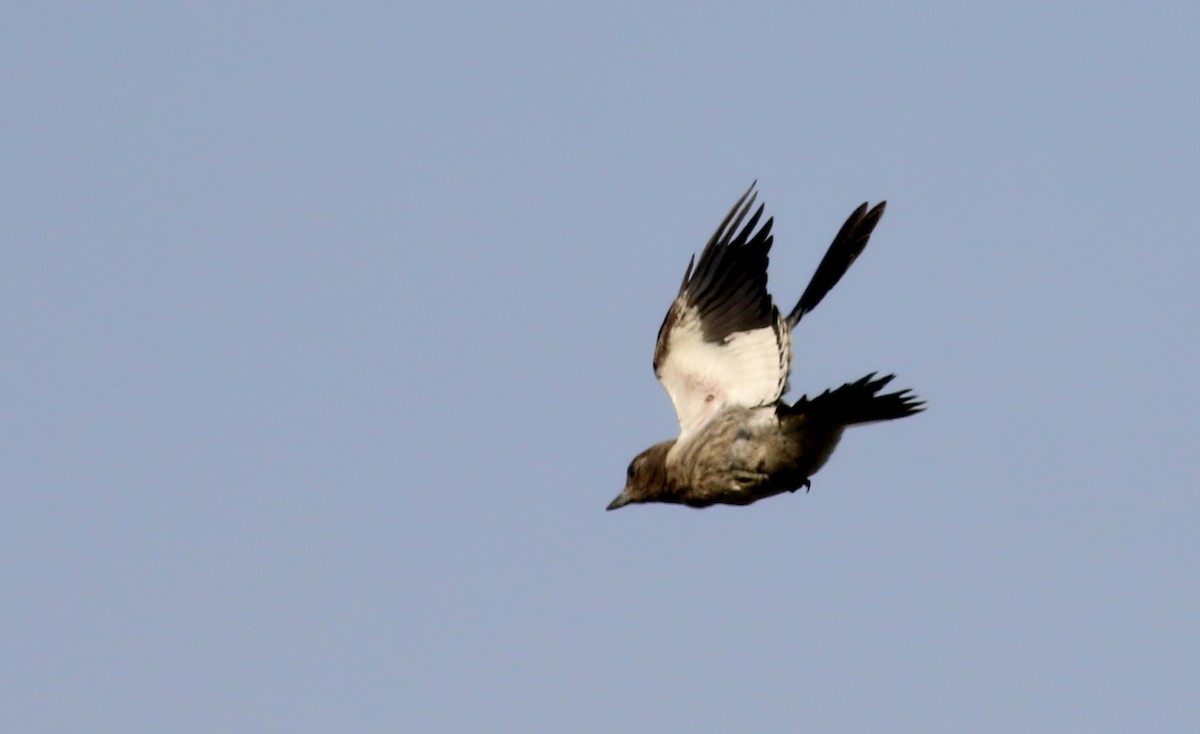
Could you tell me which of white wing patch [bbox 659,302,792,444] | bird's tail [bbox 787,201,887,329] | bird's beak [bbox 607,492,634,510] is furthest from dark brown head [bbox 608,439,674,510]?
bird's tail [bbox 787,201,887,329]

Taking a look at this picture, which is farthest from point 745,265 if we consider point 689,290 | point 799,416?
point 799,416

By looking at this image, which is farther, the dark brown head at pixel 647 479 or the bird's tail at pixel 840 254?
the bird's tail at pixel 840 254

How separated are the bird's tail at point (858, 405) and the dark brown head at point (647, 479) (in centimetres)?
130

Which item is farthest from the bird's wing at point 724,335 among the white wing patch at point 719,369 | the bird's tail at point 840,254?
the bird's tail at point 840,254

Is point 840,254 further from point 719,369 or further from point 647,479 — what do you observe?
point 647,479

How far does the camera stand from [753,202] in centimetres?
1357

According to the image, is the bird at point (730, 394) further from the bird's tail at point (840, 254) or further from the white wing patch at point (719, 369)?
the bird's tail at point (840, 254)

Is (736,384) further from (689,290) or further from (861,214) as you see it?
(861,214)

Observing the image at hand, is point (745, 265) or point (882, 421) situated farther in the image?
point (745, 265)

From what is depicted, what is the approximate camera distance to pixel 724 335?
13234 mm

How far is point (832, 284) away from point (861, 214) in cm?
56

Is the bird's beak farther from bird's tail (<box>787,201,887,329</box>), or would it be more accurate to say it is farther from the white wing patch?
bird's tail (<box>787,201,887,329</box>)

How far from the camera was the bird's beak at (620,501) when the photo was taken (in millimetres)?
13883

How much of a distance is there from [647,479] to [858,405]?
2.00 metres
